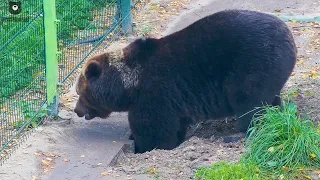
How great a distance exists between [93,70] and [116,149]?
1.05 metres

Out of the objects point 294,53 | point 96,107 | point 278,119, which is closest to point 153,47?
point 96,107

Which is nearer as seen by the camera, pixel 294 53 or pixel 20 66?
pixel 294 53

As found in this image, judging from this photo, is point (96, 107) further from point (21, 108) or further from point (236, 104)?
point (236, 104)

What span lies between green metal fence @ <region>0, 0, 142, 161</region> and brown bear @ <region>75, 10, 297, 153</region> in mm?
551

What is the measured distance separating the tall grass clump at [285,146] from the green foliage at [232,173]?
0.33ft

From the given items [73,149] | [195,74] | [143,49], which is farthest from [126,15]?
[73,149]

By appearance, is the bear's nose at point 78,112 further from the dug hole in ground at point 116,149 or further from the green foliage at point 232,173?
the green foliage at point 232,173

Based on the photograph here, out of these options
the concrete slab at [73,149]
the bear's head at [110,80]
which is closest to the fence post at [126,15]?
the concrete slab at [73,149]

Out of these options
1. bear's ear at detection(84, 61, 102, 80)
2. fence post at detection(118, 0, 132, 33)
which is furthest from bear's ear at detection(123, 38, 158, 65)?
fence post at detection(118, 0, 132, 33)

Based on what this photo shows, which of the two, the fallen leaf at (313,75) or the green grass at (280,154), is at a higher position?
the green grass at (280,154)

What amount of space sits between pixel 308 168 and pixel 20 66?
4.38 meters

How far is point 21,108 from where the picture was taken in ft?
26.1

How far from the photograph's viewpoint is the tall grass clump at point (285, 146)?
225 inches

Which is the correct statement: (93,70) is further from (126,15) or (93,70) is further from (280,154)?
(126,15)
